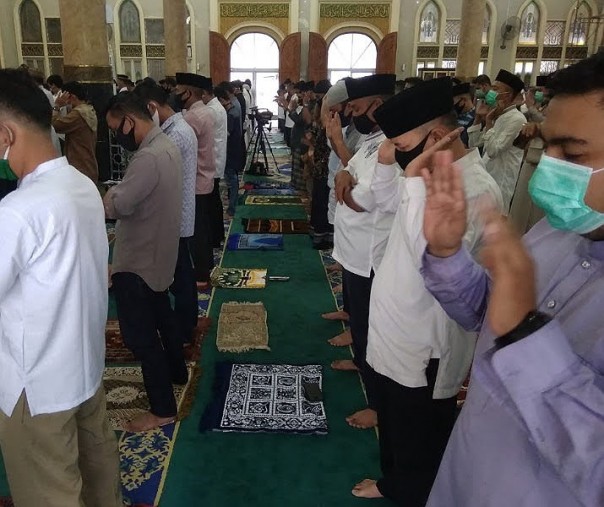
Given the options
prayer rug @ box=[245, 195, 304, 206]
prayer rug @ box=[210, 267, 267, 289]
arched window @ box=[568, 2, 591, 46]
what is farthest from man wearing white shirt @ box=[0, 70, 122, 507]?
arched window @ box=[568, 2, 591, 46]

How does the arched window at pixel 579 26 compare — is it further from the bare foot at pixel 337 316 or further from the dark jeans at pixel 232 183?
the bare foot at pixel 337 316

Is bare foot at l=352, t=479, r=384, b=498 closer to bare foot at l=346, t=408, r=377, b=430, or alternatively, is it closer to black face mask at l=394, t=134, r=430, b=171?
bare foot at l=346, t=408, r=377, b=430

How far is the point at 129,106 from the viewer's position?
2449mm

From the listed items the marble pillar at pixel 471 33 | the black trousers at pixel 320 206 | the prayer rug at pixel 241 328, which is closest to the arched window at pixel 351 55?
the marble pillar at pixel 471 33

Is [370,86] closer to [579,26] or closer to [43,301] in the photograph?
[43,301]

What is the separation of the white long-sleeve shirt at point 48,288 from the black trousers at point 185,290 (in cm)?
154

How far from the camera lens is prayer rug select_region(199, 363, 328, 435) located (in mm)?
2586

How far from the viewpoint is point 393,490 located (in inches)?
81.5

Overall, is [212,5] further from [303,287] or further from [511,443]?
[511,443]

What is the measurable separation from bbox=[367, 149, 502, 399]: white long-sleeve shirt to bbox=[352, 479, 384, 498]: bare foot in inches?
27.0

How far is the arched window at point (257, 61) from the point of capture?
17.6m

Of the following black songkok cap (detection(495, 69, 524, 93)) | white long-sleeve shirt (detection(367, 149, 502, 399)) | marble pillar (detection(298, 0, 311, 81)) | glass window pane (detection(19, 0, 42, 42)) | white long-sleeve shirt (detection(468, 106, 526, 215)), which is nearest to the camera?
white long-sleeve shirt (detection(367, 149, 502, 399))

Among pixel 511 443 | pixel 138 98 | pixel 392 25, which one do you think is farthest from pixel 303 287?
pixel 392 25

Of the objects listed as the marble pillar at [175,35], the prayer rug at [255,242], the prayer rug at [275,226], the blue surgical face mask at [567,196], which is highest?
the marble pillar at [175,35]
